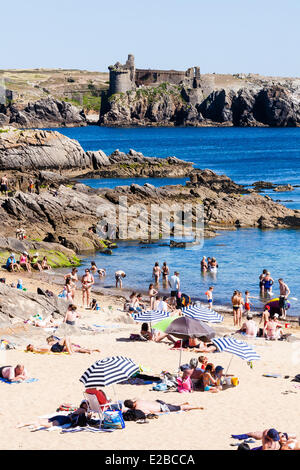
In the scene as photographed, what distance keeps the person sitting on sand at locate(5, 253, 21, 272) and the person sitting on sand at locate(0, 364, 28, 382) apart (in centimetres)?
1577

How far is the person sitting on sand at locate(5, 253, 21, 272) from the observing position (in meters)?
30.9

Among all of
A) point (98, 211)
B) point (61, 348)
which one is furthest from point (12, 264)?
point (98, 211)

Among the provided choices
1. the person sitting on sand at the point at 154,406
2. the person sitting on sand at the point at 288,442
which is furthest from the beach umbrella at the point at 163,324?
the person sitting on sand at the point at 288,442

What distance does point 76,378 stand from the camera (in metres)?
15.8

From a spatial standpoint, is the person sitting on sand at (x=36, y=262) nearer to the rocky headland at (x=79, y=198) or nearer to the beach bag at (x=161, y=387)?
the rocky headland at (x=79, y=198)

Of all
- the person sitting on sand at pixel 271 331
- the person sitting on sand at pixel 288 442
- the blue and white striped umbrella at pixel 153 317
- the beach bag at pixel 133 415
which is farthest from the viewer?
the person sitting on sand at pixel 271 331

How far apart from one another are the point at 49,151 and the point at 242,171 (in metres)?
25.7

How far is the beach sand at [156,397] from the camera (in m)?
12.3

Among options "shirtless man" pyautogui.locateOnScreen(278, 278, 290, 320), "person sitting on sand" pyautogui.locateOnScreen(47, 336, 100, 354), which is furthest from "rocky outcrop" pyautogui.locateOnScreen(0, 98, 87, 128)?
"person sitting on sand" pyautogui.locateOnScreen(47, 336, 100, 354)

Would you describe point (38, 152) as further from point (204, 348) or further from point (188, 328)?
point (188, 328)

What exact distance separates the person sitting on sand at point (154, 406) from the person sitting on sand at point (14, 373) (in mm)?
2840

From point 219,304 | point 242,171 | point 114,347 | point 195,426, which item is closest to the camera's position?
point 195,426

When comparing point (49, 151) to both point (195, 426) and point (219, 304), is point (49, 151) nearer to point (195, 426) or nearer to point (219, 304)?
point (219, 304)
